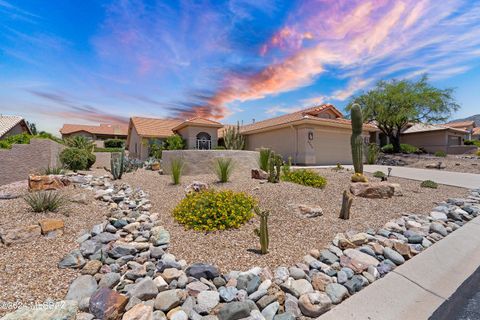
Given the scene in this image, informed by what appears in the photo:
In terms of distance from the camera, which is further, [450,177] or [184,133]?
[184,133]

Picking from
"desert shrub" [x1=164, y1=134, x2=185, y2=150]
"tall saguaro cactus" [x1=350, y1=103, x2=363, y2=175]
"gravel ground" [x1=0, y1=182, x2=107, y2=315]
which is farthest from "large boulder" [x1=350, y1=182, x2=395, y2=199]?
"desert shrub" [x1=164, y1=134, x2=185, y2=150]

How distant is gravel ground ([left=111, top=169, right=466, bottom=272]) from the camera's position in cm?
332

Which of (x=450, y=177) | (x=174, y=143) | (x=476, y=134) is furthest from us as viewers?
(x=476, y=134)

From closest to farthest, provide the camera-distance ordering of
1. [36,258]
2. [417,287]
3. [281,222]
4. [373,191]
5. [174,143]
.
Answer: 1. [417,287]
2. [36,258]
3. [281,222]
4. [373,191]
5. [174,143]

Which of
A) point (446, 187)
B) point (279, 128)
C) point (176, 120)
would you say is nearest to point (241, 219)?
point (446, 187)

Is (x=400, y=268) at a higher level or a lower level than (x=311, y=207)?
lower

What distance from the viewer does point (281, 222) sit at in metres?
4.53

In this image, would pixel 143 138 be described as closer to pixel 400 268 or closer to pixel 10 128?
pixel 10 128

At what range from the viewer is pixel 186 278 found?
2.73 metres

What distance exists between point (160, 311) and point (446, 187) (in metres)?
10.9

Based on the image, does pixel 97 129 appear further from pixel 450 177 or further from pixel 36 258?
pixel 450 177

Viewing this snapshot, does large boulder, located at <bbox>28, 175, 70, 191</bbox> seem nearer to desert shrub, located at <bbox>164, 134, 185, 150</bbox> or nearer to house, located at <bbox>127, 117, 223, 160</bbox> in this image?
desert shrub, located at <bbox>164, 134, 185, 150</bbox>

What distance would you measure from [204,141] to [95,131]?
108ft

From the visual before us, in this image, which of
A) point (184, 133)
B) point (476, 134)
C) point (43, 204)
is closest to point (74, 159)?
point (43, 204)
